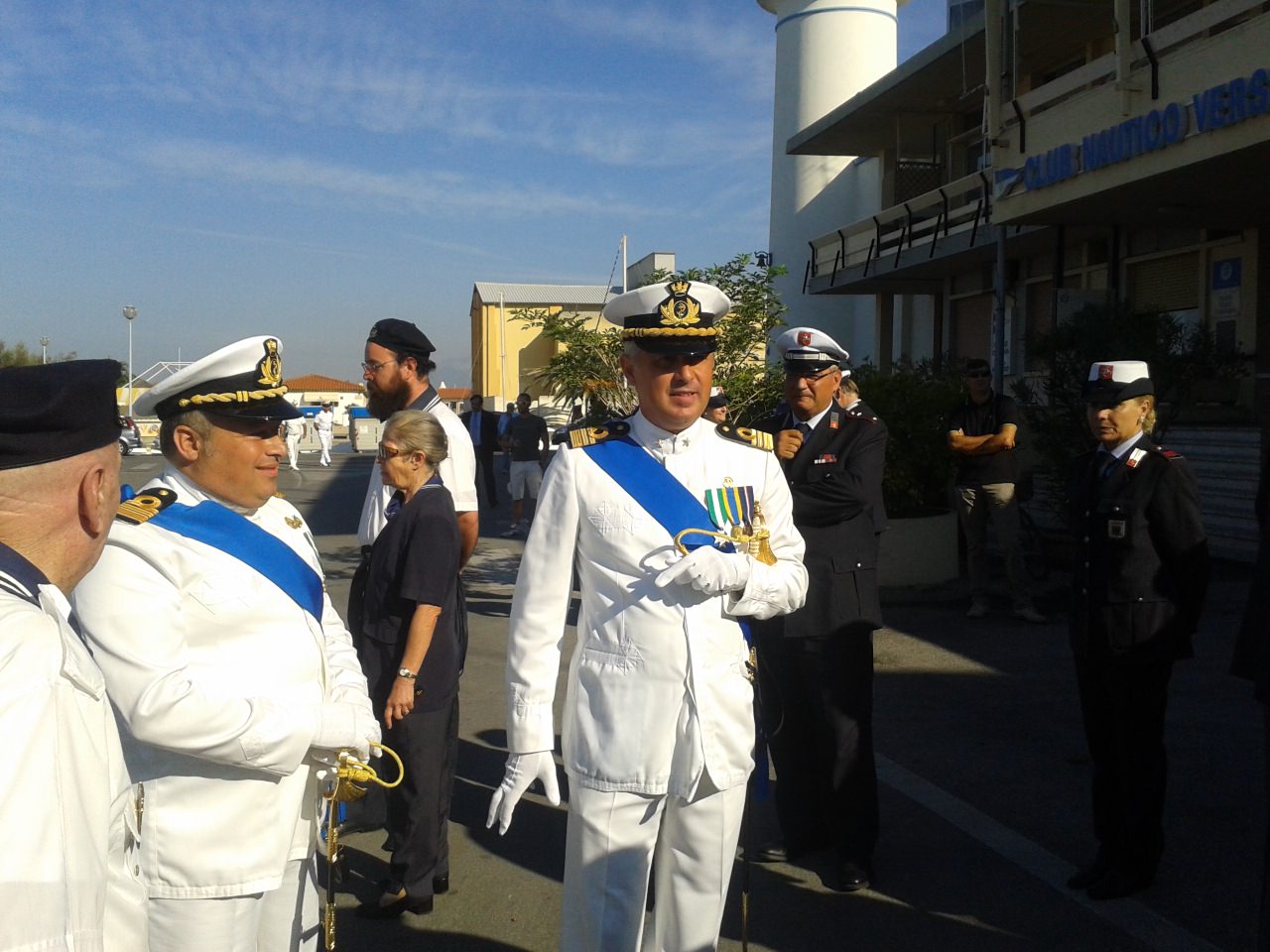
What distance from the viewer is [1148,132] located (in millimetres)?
11664

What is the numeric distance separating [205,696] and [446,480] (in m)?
2.31

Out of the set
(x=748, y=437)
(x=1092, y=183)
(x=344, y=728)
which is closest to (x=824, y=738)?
(x=748, y=437)

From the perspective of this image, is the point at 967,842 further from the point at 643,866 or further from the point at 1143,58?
the point at 1143,58

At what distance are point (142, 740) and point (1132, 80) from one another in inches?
499

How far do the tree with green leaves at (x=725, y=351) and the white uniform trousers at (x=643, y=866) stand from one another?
5.72 metres

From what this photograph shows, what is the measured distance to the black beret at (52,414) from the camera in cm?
136

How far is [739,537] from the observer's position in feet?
10.1

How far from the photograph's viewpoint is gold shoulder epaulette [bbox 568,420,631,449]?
10.2 ft

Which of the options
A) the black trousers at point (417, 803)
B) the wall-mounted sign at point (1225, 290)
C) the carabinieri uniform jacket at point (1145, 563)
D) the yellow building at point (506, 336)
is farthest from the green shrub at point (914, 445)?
the yellow building at point (506, 336)

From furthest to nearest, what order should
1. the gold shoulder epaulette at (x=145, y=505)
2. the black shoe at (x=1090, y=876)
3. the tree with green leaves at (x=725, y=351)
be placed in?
1. the tree with green leaves at (x=725, y=351)
2. the black shoe at (x=1090, y=876)
3. the gold shoulder epaulette at (x=145, y=505)

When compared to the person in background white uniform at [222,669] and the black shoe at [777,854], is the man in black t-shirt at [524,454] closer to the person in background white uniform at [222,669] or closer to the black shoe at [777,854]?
the black shoe at [777,854]

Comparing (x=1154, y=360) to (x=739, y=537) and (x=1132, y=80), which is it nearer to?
(x=1132, y=80)

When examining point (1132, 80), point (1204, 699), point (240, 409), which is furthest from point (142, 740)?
point (1132, 80)

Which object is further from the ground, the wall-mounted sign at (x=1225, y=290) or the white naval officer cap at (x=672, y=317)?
the wall-mounted sign at (x=1225, y=290)
